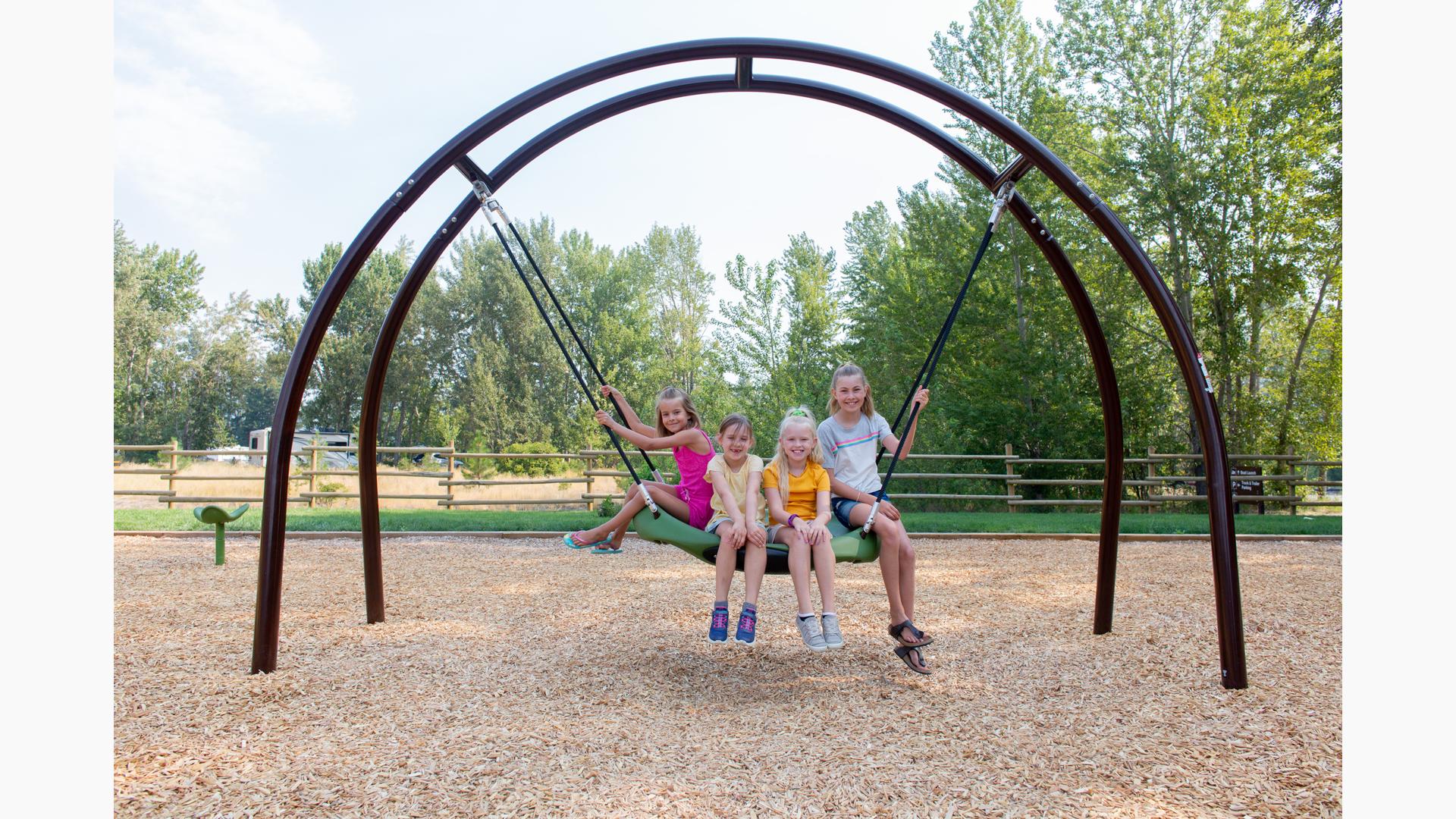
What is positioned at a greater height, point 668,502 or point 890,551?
point 668,502

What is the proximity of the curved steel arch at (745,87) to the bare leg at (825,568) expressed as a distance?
141cm

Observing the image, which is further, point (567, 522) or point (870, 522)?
point (567, 522)

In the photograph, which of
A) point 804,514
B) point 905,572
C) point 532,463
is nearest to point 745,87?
point 804,514

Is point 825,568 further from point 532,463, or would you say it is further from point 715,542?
point 532,463

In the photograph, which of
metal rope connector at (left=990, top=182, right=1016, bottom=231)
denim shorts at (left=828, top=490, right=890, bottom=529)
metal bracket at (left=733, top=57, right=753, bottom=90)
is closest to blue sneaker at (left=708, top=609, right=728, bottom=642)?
denim shorts at (left=828, top=490, right=890, bottom=529)

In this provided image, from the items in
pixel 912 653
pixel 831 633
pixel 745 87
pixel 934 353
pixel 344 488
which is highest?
pixel 745 87

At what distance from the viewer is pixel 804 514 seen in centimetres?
332

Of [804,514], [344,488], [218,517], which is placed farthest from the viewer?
[344,488]

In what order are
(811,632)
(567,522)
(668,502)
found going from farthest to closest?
(567,522), (668,502), (811,632)

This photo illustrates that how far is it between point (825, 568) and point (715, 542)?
0.43 m

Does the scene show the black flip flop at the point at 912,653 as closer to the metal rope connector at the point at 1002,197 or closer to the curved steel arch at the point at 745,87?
the curved steel arch at the point at 745,87

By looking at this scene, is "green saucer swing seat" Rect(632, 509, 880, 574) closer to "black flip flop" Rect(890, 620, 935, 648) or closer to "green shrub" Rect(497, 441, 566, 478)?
"black flip flop" Rect(890, 620, 935, 648)

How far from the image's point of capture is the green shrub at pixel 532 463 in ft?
64.0

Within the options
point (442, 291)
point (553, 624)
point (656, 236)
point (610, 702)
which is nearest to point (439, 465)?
point (442, 291)
